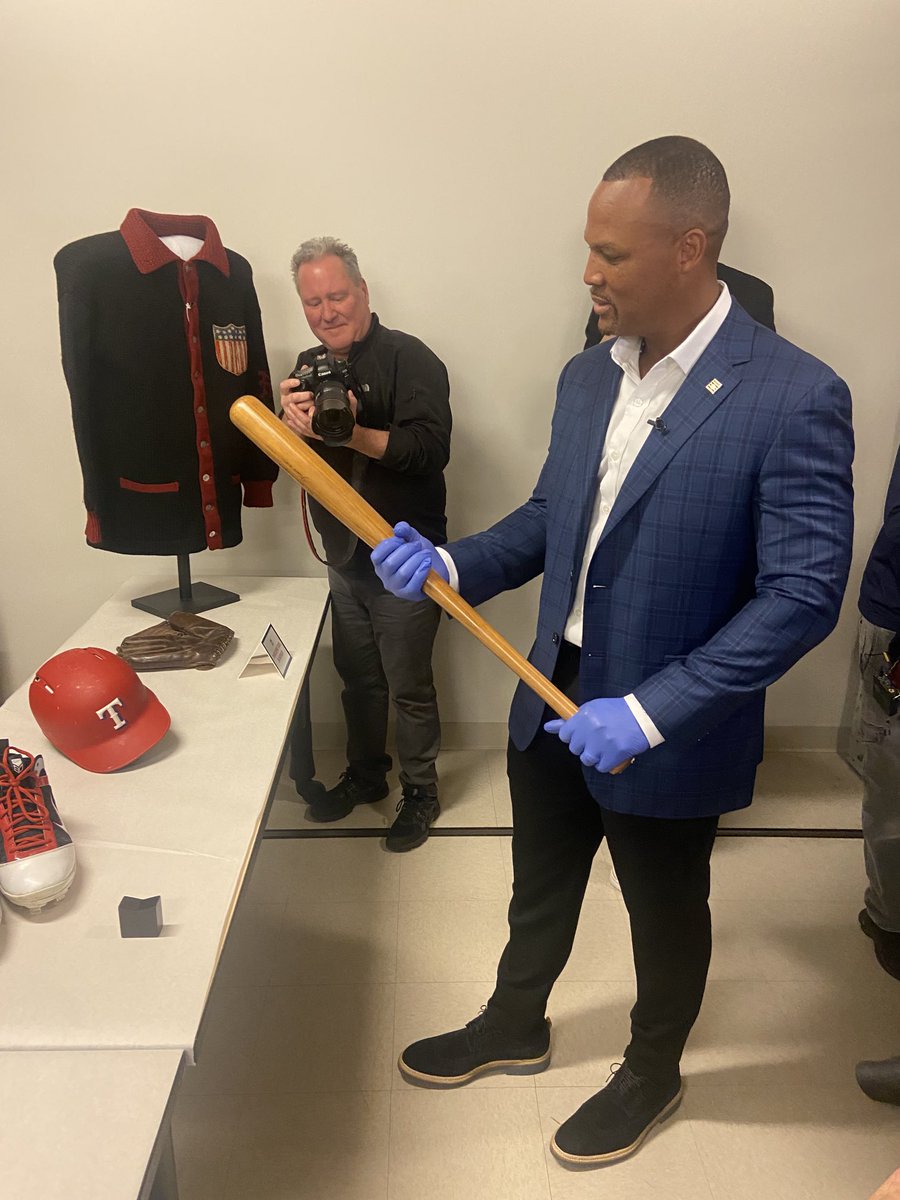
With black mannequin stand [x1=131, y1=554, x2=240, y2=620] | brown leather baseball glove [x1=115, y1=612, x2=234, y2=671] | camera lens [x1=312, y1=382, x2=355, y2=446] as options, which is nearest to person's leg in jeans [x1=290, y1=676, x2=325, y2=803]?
black mannequin stand [x1=131, y1=554, x2=240, y2=620]

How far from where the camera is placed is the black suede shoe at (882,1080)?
1.63 meters

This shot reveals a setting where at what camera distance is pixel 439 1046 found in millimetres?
1687

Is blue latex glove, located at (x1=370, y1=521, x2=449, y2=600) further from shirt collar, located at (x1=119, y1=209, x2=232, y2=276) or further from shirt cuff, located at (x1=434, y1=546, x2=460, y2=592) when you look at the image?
shirt collar, located at (x1=119, y1=209, x2=232, y2=276)

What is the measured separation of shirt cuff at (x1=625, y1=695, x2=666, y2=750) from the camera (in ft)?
3.64

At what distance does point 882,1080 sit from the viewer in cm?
165

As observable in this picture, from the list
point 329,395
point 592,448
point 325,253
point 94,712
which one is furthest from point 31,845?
point 325,253

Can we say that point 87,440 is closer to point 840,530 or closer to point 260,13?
point 260,13

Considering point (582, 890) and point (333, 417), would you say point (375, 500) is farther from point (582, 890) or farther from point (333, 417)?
point (582, 890)

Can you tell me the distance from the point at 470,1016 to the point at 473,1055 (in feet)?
0.50

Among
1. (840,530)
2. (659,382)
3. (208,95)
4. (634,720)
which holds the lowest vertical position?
(634,720)

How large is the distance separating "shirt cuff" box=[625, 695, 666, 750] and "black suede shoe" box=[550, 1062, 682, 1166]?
82 cm

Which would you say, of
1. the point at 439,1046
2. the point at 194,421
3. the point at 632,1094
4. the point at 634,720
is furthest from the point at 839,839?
the point at 194,421

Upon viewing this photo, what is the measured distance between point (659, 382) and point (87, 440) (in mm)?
1474

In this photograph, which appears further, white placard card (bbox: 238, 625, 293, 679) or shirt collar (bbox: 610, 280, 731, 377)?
white placard card (bbox: 238, 625, 293, 679)
